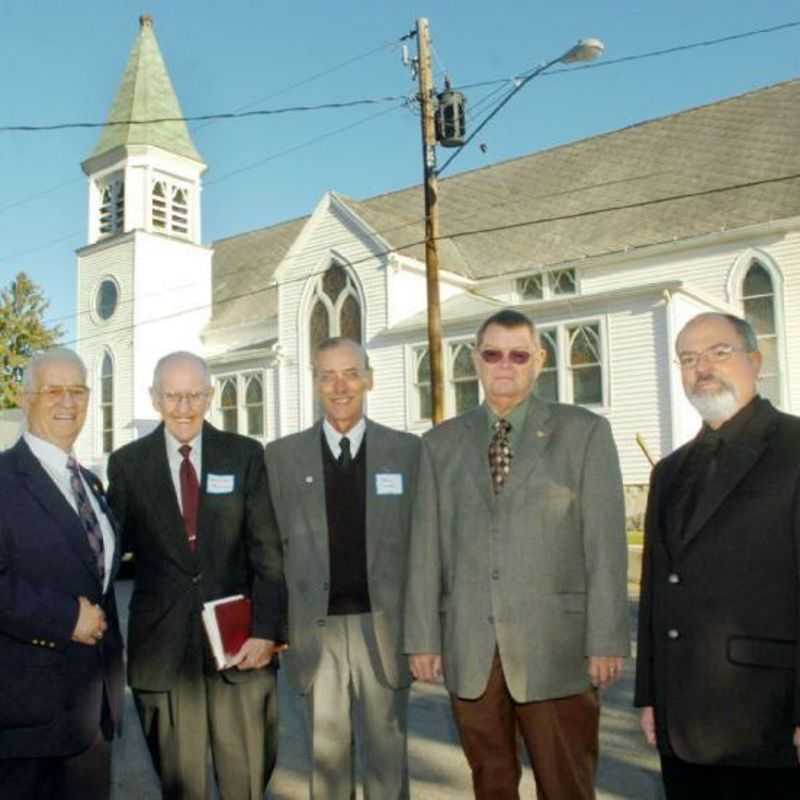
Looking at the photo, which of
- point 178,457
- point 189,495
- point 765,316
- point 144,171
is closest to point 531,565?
point 189,495

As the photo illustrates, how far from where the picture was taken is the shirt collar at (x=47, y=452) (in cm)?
349

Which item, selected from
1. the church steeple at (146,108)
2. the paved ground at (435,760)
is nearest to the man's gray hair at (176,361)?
the paved ground at (435,760)

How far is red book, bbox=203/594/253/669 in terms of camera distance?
3.76 m

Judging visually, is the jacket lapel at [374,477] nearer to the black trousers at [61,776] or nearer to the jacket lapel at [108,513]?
the jacket lapel at [108,513]

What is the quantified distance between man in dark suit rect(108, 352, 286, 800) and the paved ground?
118 centimetres

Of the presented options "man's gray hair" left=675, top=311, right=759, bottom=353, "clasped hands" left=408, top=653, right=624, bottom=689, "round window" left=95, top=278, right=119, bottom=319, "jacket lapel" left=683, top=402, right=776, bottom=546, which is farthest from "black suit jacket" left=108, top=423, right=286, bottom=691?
"round window" left=95, top=278, right=119, bottom=319

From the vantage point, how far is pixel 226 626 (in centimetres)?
379

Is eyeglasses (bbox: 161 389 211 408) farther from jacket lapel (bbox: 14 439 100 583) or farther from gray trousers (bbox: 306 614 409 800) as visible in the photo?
gray trousers (bbox: 306 614 409 800)

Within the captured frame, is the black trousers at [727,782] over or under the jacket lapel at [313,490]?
under

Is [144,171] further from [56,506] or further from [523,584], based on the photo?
[523,584]

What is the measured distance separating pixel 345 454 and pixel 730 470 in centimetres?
189

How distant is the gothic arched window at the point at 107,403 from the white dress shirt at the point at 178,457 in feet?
93.5

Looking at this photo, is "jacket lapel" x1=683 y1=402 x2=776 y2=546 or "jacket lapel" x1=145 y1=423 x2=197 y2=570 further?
"jacket lapel" x1=145 y1=423 x2=197 y2=570

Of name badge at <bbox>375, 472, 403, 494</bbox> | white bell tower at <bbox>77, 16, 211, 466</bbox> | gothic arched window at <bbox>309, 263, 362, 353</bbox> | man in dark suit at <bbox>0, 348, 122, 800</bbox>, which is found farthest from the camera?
white bell tower at <bbox>77, 16, 211, 466</bbox>
